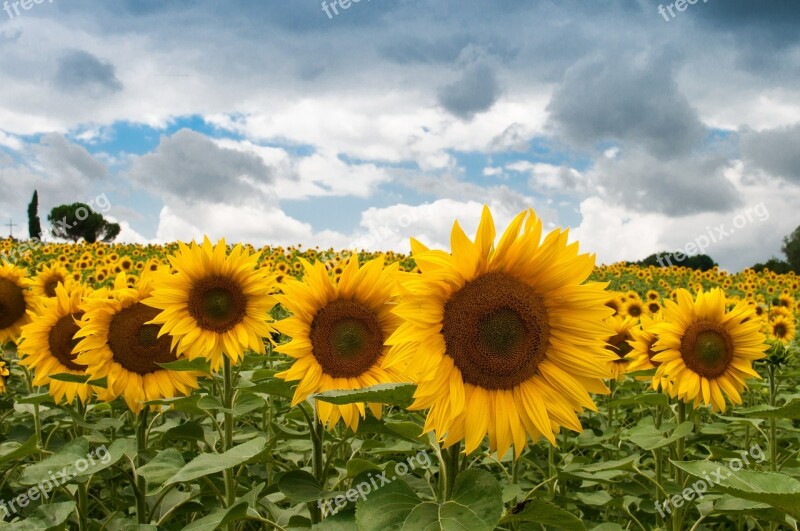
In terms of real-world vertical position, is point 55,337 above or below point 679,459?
above

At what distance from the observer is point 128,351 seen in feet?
14.3

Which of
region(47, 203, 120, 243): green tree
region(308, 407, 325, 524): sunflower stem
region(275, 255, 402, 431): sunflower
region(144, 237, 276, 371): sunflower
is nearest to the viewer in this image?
region(308, 407, 325, 524): sunflower stem

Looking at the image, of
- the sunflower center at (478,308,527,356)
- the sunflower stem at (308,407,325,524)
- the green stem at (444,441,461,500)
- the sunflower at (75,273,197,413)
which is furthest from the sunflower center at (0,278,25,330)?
Answer: the sunflower center at (478,308,527,356)

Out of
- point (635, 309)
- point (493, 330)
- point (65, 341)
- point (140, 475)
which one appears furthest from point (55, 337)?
point (635, 309)

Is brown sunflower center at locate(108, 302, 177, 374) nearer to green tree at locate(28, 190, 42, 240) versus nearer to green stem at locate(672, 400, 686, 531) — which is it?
green stem at locate(672, 400, 686, 531)

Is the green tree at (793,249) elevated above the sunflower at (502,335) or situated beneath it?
elevated above

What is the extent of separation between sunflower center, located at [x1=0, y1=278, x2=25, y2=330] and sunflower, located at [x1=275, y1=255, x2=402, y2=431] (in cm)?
427

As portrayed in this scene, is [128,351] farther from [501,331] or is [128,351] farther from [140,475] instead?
[501,331]

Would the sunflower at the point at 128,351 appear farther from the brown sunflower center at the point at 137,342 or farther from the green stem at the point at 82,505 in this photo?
the green stem at the point at 82,505

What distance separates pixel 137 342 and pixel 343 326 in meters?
1.94

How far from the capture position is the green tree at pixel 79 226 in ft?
238

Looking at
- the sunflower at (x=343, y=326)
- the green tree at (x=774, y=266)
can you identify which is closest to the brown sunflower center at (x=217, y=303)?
the sunflower at (x=343, y=326)

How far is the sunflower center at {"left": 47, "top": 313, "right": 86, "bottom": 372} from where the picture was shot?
4855 millimetres

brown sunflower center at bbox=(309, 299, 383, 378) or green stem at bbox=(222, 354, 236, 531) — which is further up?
brown sunflower center at bbox=(309, 299, 383, 378)
